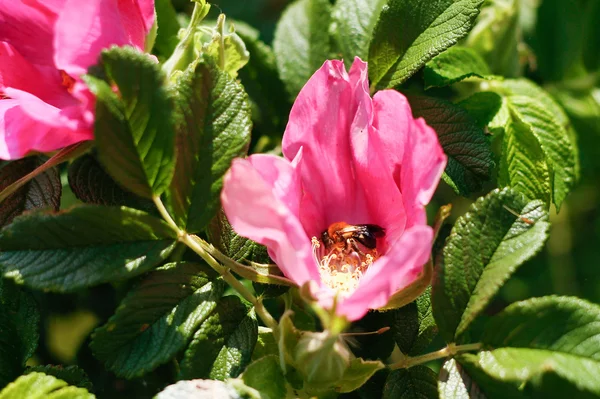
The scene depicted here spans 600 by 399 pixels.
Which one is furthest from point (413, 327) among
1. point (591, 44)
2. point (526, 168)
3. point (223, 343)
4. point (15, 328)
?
point (591, 44)

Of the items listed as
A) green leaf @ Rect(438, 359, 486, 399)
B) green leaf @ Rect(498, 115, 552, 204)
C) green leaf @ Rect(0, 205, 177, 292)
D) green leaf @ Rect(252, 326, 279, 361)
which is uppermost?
green leaf @ Rect(0, 205, 177, 292)

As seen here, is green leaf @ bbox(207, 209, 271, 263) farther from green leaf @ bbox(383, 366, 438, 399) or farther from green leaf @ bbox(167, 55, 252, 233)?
green leaf @ bbox(383, 366, 438, 399)

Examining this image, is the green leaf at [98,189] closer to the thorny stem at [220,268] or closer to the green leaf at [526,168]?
the thorny stem at [220,268]

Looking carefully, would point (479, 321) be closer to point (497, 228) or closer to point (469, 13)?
point (497, 228)

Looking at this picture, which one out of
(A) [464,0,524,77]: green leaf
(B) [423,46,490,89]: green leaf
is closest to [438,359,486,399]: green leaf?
(B) [423,46,490,89]: green leaf

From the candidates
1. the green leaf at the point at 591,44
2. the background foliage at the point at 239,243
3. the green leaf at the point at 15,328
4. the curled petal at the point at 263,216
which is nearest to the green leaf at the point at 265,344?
the background foliage at the point at 239,243

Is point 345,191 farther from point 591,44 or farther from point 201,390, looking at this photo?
point 591,44
